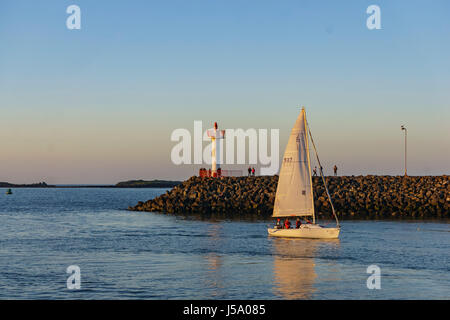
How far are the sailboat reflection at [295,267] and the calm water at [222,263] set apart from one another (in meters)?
0.05

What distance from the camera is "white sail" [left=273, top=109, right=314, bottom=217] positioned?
4188 cm

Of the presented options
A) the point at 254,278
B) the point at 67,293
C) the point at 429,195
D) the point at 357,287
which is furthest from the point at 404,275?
the point at 429,195

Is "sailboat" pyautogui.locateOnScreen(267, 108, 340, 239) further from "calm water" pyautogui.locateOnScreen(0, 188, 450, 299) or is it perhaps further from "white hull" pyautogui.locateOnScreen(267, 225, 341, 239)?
"calm water" pyautogui.locateOnScreen(0, 188, 450, 299)

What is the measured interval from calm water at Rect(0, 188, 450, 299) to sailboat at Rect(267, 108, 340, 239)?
36.1 inches

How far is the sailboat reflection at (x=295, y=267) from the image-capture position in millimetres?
23797

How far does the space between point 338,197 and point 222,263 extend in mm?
39967

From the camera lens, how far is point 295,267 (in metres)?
29.7

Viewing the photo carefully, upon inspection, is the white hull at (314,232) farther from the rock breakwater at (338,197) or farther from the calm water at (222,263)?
the rock breakwater at (338,197)

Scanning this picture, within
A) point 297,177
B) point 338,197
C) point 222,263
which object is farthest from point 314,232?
point 338,197

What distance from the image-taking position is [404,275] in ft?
90.2

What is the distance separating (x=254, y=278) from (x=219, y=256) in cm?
769

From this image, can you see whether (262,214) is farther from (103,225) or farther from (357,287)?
(357,287)

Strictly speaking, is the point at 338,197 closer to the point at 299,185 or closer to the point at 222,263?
the point at 299,185

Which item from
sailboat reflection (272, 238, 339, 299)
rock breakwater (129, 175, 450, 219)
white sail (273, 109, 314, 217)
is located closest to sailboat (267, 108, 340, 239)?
white sail (273, 109, 314, 217)
